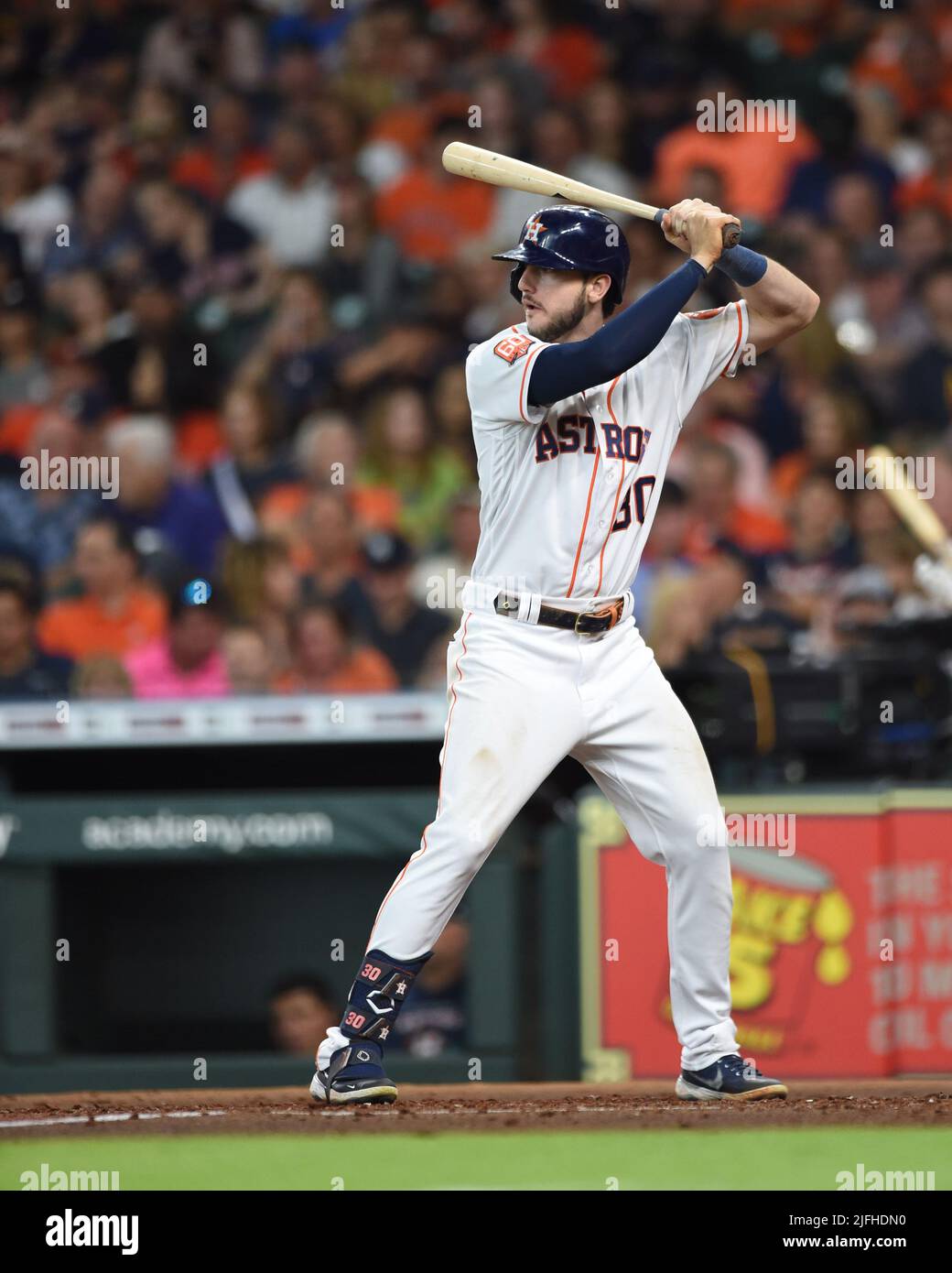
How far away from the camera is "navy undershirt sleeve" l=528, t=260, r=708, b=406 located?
3.82 metres

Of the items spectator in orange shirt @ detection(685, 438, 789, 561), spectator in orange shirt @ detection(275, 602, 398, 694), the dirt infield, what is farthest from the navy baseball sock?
spectator in orange shirt @ detection(685, 438, 789, 561)

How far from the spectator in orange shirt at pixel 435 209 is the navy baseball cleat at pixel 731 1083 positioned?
5.61 m

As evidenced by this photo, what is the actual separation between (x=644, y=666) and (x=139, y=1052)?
3013mm

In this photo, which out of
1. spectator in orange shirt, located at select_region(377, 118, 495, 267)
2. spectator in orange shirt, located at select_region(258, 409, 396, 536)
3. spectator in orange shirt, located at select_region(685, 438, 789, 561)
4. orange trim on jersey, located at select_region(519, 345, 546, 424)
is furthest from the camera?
spectator in orange shirt, located at select_region(377, 118, 495, 267)

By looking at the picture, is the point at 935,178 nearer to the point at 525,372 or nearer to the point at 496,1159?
the point at 525,372

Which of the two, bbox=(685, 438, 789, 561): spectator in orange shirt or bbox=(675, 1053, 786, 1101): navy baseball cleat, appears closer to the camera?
bbox=(675, 1053, 786, 1101): navy baseball cleat

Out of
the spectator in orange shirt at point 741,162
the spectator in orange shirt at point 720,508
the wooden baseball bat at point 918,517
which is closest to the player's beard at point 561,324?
the wooden baseball bat at point 918,517

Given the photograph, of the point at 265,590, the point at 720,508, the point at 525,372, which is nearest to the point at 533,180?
the point at 525,372

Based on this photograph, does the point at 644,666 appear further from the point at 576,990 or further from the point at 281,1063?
the point at 281,1063

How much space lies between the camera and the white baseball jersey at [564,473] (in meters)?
4.04

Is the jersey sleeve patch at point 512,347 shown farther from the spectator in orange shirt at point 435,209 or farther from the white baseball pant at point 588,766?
the spectator in orange shirt at point 435,209

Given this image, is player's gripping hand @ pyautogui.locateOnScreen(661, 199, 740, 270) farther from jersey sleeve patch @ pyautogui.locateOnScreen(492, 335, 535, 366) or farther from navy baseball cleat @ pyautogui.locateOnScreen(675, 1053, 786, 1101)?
navy baseball cleat @ pyautogui.locateOnScreen(675, 1053, 786, 1101)

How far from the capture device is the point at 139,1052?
6508mm

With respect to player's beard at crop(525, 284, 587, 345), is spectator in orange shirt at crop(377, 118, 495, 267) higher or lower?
higher
